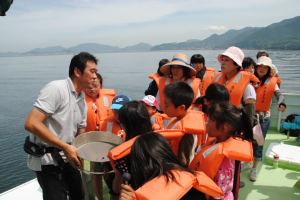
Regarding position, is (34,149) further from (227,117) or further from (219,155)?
(227,117)

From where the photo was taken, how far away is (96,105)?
2.99 meters

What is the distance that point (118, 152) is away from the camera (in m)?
1.32

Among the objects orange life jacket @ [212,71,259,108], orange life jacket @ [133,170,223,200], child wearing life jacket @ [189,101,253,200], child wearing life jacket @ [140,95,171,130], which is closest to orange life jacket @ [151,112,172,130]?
child wearing life jacket @ [140,95,171,130]

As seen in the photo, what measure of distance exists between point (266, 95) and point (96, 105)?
2.65 metres

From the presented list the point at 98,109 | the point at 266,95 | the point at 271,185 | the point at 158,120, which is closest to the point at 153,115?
the point at 158,120

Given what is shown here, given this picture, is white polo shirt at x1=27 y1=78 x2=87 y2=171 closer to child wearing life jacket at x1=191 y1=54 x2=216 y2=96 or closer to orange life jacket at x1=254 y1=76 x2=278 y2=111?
child wearing life jacket at x1=191 y1=54 x2=216 y2=96

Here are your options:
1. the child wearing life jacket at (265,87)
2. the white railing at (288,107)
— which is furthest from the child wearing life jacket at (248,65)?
the white railing at (288,107)

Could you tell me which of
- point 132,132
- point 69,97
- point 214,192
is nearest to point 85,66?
point 69,97

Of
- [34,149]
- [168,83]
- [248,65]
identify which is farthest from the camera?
[248,65]

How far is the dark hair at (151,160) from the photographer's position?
44.1 inches

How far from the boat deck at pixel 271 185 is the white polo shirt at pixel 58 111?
6.86 feet

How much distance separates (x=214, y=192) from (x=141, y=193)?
0.44 m

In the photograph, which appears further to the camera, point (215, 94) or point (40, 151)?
point (215, 94)

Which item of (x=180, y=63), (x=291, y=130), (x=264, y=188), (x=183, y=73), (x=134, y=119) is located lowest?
(x=264, y=188)
